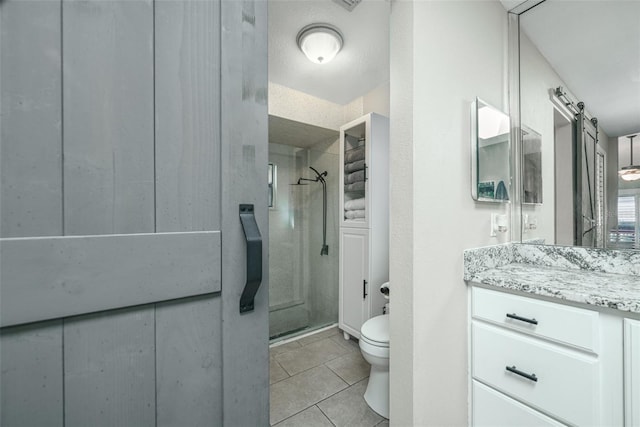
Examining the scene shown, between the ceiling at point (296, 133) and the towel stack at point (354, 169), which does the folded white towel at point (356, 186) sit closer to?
the towel stack at point (354, 169)

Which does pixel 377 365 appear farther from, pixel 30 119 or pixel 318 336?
pixel 30 119

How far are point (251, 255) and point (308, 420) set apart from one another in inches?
52.5

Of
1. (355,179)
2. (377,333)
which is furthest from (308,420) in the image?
(355,179)

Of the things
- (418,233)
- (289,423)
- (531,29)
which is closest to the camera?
(418,233)

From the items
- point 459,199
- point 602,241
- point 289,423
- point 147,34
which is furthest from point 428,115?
point 289,423

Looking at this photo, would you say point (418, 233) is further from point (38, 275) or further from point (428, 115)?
point (38, 275)

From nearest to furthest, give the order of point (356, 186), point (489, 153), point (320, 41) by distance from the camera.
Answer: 1. point (489, 153)
2. point (320, 41)
3. point (356, 186)

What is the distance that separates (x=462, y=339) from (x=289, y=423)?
1.06 metres

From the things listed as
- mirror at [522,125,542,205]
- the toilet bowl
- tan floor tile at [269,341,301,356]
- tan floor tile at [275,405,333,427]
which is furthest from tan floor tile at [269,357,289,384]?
mirror at [522,125,542,205]

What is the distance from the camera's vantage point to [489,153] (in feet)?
4.51

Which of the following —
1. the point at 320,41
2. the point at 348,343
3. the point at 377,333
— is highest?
the point at 320,41

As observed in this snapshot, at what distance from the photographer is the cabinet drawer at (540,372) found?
91 centimetres

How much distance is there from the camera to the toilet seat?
1497 mm

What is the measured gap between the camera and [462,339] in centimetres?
123
